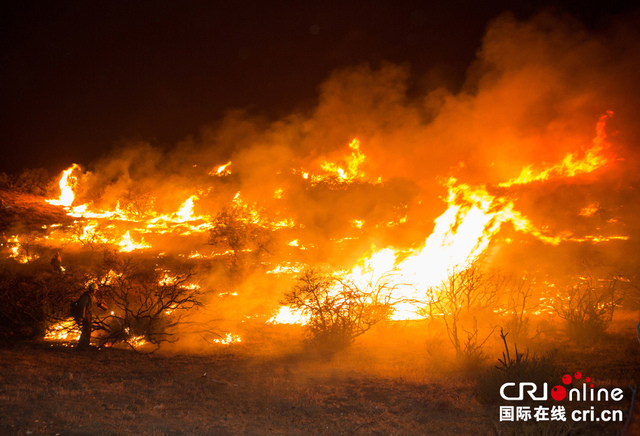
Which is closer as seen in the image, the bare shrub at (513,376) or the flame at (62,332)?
the bare shrub at (513,376)

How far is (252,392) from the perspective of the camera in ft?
23.5

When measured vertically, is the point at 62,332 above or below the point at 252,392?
above

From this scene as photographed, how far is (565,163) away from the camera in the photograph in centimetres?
1858

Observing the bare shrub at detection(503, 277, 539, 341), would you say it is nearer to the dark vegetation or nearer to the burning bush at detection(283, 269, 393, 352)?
the dark vegetation

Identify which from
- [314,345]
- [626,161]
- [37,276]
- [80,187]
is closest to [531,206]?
[626,161]

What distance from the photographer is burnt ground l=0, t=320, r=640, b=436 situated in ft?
17.5

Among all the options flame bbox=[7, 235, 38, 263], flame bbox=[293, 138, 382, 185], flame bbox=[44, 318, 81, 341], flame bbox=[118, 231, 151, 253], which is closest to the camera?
flame bbox=[44, 318, 81, 341]

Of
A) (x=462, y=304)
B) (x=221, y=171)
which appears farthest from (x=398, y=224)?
(x=221, y=171)

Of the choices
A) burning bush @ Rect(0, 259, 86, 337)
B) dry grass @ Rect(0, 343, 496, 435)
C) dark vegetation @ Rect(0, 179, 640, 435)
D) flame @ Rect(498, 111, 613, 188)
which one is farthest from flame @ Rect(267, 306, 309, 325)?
flame @ Rect(498, 111, 613, 188)

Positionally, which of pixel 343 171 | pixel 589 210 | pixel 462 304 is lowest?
pixel 462 304

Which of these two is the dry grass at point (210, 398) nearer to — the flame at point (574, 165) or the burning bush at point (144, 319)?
the burning bush at point (144, 319)

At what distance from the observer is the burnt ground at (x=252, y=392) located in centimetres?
534

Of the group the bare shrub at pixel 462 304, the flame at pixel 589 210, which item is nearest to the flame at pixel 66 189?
the bare shrub at pixel 462 304

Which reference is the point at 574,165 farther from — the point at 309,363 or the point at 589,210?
the point at 309,363
